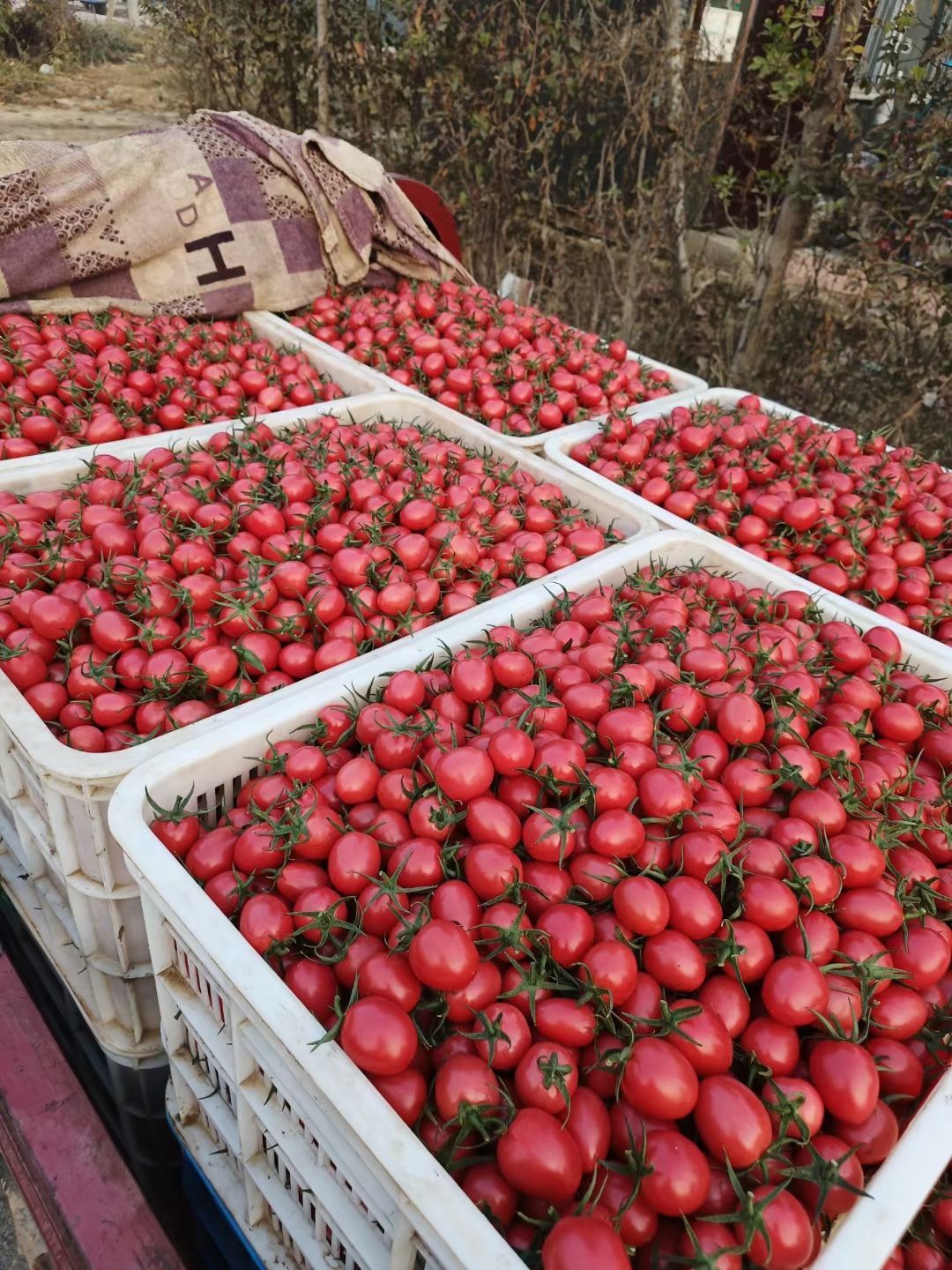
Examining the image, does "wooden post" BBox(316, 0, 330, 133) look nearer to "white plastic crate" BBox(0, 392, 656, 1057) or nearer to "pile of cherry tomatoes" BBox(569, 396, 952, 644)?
"pile of cherry tomatoes" BBox(569, 396, 952, 644)

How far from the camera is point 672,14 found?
489 cm

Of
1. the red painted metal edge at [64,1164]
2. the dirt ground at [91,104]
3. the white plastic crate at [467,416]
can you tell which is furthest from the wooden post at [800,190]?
the dirt ground at [91,104]

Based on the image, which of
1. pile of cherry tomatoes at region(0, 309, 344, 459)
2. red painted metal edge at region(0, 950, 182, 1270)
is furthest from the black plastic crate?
pile of cherry tomatoes at region(0, 309, 344, 459)

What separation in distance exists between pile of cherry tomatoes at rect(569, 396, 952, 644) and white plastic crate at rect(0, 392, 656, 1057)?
0.79 meters

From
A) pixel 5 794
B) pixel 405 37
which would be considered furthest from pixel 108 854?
pixel 405 37

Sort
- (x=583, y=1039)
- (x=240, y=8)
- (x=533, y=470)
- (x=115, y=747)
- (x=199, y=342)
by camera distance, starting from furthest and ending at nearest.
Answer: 1. (x=240, y=8)
2. (x=199, y=342)
3. (x=533, y=470)
4. (x=115, y=747)
5. (x=583, y=1039)

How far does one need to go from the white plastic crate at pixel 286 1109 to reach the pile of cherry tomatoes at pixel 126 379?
133 cm

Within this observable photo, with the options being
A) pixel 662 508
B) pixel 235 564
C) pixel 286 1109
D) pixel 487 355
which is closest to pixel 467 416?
pixel 487 355

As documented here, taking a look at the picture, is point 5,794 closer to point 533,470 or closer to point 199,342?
point 533,470

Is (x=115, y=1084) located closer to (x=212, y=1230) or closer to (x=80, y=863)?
(x=212, y=1230)

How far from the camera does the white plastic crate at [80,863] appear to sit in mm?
1411

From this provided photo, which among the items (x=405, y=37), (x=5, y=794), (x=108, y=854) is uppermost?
(x=405, y=37)

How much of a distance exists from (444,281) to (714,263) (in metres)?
3.04

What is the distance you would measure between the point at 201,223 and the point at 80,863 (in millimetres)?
2588
